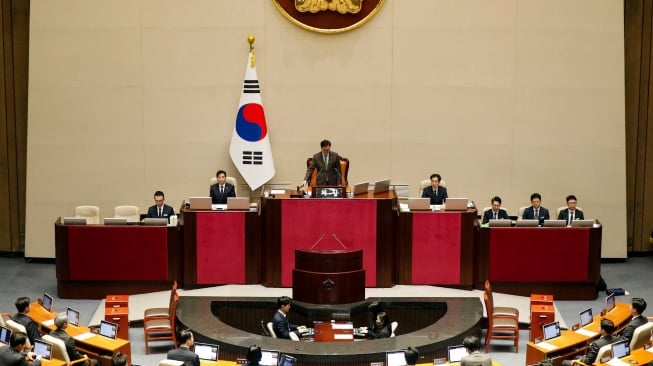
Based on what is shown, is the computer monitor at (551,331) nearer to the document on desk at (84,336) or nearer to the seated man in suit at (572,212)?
the seated man in suit at (572,212)

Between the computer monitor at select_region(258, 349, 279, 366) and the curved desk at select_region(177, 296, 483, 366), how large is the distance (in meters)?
0.57

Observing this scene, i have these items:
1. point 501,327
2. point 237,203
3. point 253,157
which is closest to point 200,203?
point 237,203

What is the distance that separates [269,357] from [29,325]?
8.73 feet

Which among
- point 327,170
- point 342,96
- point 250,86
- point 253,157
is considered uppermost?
point 250,86

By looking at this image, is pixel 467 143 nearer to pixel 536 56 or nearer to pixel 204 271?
pixel 536 56

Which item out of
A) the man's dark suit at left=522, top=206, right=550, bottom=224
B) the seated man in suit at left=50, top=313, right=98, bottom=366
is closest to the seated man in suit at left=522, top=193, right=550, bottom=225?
the man's dark suit at left=522, top=206, right=550, bottom=224

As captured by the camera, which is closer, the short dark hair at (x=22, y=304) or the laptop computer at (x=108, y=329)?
the short dark hair at (x=22, y=304)

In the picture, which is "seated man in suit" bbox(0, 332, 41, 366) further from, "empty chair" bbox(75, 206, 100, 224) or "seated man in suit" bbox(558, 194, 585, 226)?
"seated man in suit" bbox(558, 194, 585, 226)

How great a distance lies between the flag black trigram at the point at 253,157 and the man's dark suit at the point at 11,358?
652 centimetres

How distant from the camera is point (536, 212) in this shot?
14570 millimetres

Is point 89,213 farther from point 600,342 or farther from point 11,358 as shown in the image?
point 600,342

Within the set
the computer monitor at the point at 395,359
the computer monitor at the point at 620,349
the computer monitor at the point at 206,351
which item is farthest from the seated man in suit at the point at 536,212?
the computer monitor at the point at 206,351

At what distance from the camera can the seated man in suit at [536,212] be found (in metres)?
14.5

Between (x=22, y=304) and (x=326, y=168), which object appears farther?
(x=326, y=168)
